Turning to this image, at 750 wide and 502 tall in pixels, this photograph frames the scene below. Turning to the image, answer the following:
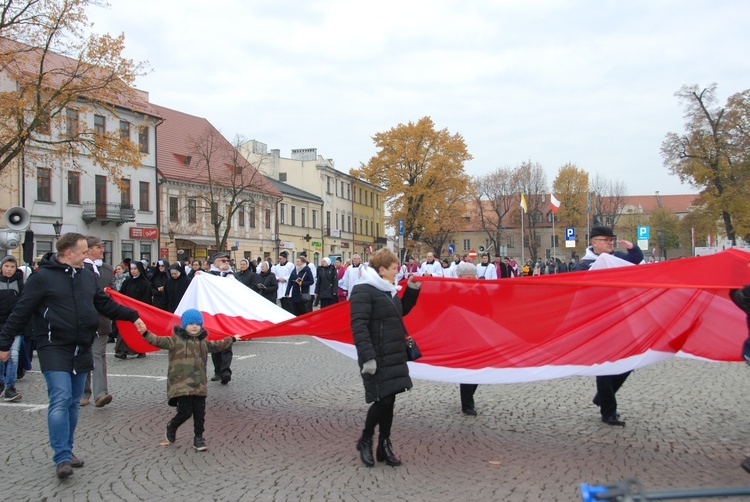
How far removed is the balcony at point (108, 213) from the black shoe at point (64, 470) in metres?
38.7

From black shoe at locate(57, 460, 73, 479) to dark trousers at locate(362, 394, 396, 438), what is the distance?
2465 millimetres

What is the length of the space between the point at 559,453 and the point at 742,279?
7.14 feet

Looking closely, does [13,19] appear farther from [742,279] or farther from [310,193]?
[310,193]

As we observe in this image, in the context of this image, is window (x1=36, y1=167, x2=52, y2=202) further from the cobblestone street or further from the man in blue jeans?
the man in blue jeans

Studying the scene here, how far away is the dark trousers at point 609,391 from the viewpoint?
22.7ft

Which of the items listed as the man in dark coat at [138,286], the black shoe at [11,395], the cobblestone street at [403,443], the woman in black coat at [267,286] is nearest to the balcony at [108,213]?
the woman in black coat at [267,286]

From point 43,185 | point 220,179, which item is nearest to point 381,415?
point 43,185

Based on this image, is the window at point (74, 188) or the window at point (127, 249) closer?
the window at point (74, 188)

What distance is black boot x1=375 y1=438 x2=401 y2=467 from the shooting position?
18.8ft

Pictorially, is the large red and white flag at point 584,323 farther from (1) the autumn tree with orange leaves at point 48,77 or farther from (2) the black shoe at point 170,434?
(1) the autumn tree with orange leaves at point 48,77

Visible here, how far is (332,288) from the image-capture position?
1928 cm

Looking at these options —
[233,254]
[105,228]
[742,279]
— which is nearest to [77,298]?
[742,279]

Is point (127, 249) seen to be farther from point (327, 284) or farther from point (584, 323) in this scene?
point (584, 323)

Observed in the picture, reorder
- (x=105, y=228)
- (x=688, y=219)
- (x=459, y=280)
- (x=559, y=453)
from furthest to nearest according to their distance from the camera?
(x=688, y=219) → (x=105, y=228) → (x=459, y=280) → (x=559, y=453)
